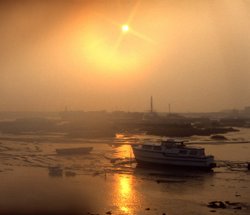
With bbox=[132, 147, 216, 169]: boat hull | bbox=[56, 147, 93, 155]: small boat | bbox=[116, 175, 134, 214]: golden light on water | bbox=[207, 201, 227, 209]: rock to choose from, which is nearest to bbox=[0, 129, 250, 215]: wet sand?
bbox=[116, 175, 134, 214]: golden light on water

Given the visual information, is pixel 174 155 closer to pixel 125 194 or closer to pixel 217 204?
pixel 125 194

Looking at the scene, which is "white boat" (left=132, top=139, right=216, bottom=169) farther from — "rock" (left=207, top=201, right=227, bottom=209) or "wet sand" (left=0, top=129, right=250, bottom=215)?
"rock" (left=207, top=201, right=227, bottom=209)

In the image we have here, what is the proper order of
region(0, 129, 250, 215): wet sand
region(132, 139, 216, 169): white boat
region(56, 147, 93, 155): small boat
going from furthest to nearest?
region(56, 147, 93, 155): small boat, region(132, 139, 216, 169): white boat, region(0, 129, 250, 215): wet sand

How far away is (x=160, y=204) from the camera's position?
1187 cm

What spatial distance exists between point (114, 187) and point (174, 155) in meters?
5.49

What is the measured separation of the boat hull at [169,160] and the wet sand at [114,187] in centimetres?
47

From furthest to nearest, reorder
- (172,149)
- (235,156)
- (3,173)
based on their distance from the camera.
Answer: (235,156), (172,149), (3,173)

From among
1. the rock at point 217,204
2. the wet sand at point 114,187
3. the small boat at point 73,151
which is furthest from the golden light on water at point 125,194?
the small boat at point 73,151

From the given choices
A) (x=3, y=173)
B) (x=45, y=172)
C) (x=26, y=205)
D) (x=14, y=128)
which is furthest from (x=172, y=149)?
(x=14, y=128)

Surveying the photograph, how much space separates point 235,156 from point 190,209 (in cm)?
1210

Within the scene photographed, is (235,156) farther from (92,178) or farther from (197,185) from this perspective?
(92,178)

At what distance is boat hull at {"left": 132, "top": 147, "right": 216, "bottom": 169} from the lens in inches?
722

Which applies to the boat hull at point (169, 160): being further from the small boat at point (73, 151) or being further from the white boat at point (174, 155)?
the small boat at point (73, 151)

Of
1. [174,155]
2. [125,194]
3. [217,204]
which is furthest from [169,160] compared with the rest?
[217,204]
